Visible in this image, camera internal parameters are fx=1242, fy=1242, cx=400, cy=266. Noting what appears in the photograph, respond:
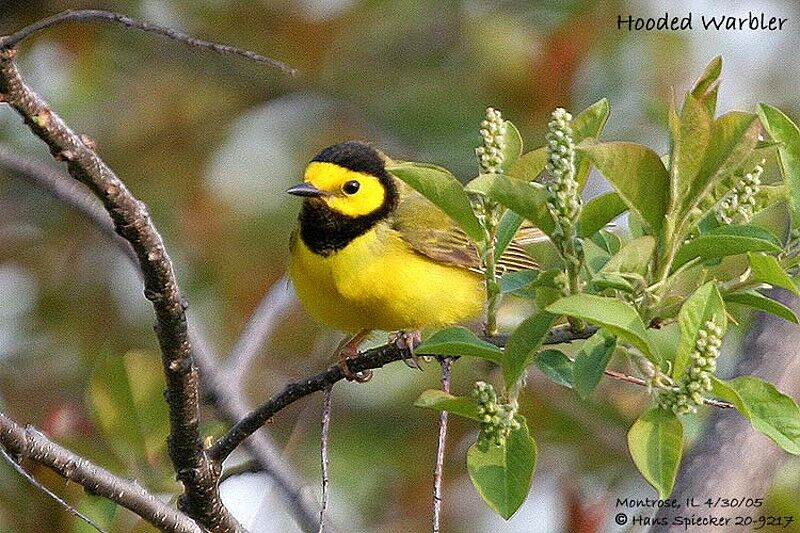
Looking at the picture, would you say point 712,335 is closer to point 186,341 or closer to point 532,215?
point 532,215

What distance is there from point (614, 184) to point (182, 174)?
3.81 metres

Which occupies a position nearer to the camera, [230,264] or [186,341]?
[186,341]

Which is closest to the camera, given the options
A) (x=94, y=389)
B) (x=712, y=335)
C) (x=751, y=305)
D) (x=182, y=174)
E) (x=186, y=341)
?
(x=712, y=335)

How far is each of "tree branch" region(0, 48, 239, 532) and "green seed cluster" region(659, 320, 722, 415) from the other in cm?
70

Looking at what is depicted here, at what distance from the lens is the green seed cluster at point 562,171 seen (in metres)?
1.47

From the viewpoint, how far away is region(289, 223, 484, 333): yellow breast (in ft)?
9.56

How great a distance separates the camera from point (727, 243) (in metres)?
1.50

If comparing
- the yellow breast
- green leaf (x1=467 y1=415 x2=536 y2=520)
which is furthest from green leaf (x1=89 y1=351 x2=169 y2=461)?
green leaf (x1=467 y1=415 x2=536 y2=520)

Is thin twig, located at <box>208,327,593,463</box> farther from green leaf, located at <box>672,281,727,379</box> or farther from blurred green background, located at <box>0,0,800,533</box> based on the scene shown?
blurred green background, located at <box>0,0,800,533</box>

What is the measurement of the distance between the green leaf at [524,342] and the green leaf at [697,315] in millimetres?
155

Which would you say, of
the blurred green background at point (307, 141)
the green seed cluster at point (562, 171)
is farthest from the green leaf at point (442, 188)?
the blurred green background at point (307, 141)

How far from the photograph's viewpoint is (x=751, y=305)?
5.20ft

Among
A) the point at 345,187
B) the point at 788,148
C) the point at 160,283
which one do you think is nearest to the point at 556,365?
the point at 788,148

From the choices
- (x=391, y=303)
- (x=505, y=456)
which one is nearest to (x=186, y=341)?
(x=505, y=456)
